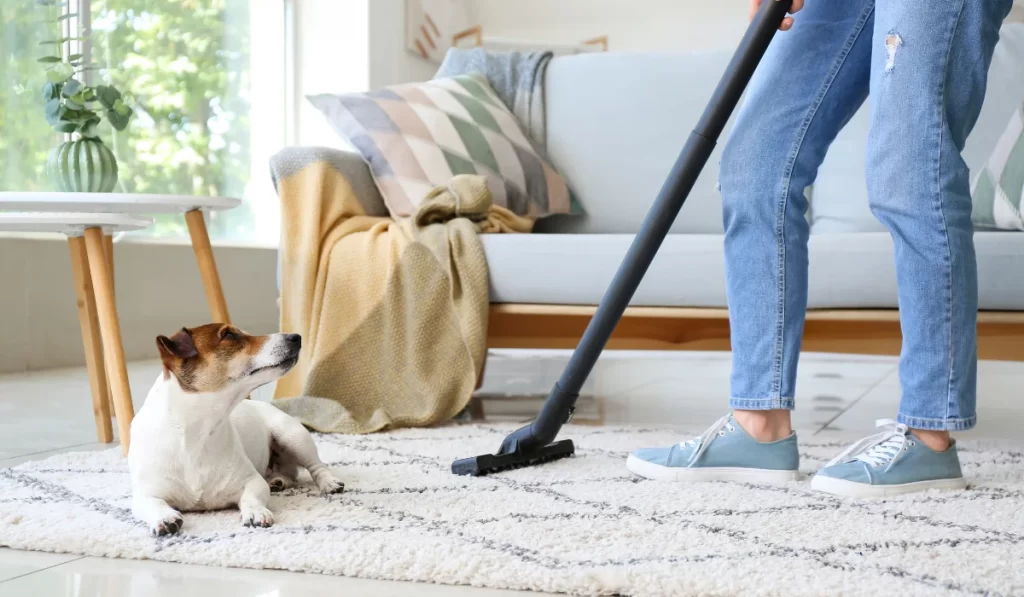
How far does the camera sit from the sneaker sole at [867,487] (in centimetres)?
129

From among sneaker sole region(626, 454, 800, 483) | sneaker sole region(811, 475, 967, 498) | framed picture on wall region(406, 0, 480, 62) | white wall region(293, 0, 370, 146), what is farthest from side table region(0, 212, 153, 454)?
framed picture on wall region(406, 0, 480, 62)

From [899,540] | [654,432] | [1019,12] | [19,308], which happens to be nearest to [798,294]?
[899,540]

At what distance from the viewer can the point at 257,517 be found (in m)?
1.15

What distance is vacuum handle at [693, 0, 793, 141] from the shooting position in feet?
4.29

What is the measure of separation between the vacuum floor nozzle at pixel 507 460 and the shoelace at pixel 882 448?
43cm

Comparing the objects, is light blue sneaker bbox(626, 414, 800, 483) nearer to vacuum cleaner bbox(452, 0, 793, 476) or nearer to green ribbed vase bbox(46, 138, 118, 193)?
vacuum cleaner bbox(452, 0, 793, 476)

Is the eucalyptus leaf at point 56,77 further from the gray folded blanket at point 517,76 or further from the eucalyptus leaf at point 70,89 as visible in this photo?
the gray folded blanket at point 517,76

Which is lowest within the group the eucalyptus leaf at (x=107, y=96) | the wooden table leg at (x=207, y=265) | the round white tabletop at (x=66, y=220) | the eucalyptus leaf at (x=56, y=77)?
the wooden table leg at (x=207, y=265)

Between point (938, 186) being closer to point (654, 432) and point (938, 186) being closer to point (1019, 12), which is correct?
point (654, 432)

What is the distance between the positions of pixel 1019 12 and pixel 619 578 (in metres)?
5.43

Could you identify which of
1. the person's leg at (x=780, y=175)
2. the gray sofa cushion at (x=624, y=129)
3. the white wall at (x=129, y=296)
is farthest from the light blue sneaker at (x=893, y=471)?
the white wall at (x=129, y=296)

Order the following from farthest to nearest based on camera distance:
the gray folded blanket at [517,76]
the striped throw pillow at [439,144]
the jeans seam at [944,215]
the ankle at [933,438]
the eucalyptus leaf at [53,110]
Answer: the gray folded blanket at [517,76], the striped throw pillow at [439,144], the eucalyptus leaf at [53,110], the ankle at [933,438], the jeans seam at [944,215]

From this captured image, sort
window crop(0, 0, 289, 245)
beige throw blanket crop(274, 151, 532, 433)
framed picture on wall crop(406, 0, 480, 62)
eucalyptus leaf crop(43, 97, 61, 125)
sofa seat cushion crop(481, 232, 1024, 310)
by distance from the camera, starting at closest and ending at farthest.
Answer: sofa seat cushion crop(481, 232, 1024, 310) < eucalyptus leaf crop(43, 97, 61, 125) < beige throw blanket crop(274, 151, 532, 433) < window crop(0, 0, 289, 245) < framed picture on wall crop(406, 0, 480, 62)

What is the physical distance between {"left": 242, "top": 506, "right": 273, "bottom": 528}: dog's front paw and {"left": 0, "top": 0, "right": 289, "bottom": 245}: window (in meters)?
2.12
